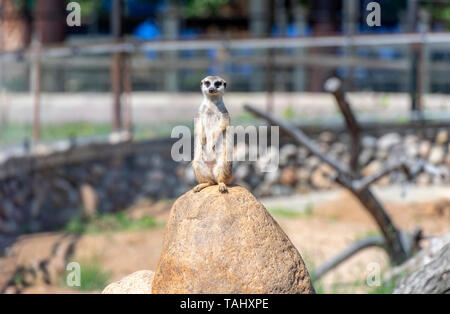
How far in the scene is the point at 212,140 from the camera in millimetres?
4117

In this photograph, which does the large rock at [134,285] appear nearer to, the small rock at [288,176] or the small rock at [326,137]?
the small rock at [288,176]

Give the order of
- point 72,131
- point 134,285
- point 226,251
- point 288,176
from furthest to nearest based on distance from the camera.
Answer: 1. point 288,176
2. point 72,131
3. point 134,285
4. point 226,251

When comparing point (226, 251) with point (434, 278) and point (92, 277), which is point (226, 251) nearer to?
point (434, 278)

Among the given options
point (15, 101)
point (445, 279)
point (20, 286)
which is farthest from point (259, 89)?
point (445, 279)

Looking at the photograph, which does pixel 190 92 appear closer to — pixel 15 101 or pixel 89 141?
pixel 89 141

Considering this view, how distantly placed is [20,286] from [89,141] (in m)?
3.57

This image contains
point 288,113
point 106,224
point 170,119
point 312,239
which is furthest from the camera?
point 288,113

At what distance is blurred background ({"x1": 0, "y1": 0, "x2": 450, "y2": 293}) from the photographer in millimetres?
8078

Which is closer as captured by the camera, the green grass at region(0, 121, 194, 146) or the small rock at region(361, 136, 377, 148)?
the green grass at region(0, 121, 194, 146)

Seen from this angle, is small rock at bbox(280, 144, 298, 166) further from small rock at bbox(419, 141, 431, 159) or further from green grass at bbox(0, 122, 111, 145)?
green grass at bbox(0, 122, 111, 145)

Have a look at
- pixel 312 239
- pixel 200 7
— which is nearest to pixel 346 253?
pixel 312 239

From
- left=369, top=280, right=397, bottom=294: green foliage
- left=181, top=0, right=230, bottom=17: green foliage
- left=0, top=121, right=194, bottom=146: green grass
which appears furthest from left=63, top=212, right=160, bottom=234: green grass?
left=181, top=0, right=230, bottom=17: green foliage

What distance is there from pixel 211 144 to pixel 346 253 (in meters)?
2.99

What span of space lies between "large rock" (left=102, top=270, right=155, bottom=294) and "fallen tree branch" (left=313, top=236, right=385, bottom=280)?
2459mm
